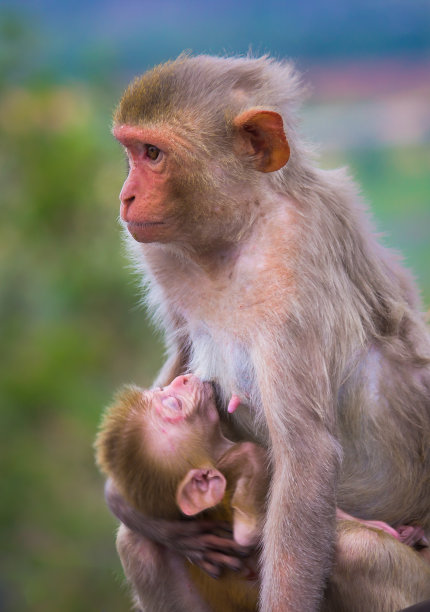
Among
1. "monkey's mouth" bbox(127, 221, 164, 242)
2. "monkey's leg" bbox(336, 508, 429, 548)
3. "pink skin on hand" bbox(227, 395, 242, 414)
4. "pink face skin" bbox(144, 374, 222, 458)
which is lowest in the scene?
"monkey's leg" bbox(336, 508, 429, 548)

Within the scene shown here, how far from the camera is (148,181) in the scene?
222 centimetres

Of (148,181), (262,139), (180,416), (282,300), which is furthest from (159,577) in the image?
(262,139)

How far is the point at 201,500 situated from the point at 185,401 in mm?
285

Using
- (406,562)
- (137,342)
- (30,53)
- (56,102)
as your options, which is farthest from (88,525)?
(406,562)

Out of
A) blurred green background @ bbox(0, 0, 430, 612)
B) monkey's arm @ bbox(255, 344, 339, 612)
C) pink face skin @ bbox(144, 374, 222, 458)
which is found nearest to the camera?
monkey's arm @ bbox(255, 344, 339, 612)

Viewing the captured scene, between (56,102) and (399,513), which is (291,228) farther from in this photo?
(56,102)

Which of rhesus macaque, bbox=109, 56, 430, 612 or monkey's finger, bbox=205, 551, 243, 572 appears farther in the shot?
monkey's finger, bbox=205, 551, 243, 572

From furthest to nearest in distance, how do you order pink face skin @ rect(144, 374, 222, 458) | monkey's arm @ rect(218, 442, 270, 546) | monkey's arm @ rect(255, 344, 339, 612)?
pink face skin @ rect(144, 374, 222, 458) < monkey's arm @ rect(218, 442, 270, 546) < monkey's arm @ rect(255, 344, 339, 612)

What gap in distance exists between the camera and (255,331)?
2.26m

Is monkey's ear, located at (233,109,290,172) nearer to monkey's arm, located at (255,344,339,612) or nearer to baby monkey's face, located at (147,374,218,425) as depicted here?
monkey's arm, located at (255,344,339,612)

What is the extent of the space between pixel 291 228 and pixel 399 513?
830 millimetres

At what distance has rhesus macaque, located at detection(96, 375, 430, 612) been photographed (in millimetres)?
2229

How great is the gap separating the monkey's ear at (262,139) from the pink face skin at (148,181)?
14cm

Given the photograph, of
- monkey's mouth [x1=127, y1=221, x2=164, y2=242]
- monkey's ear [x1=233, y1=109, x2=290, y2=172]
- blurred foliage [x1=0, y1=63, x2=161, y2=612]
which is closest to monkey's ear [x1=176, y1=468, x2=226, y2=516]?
monkey's mouth [x1=127, y1=221, x2=164, y2=242]
